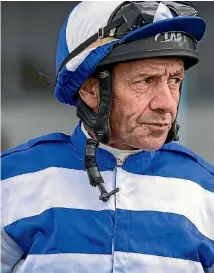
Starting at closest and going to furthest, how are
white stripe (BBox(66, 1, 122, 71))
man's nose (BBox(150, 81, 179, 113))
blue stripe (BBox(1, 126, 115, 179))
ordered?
man's nose (BBox(150, 81, 179, 113))
white stripe (BBox(66, 1, 122, 71))
blue stripe (BBox(1, 126, 115, 179))

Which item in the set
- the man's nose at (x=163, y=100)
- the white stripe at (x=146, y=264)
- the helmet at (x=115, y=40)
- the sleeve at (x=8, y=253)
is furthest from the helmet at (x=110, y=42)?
the sleeve at (x=8, y=253)

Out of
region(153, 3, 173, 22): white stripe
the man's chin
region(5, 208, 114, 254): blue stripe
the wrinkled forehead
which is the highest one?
region(153, 3, 173, 22): white stripe

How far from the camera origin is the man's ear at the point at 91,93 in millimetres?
2293

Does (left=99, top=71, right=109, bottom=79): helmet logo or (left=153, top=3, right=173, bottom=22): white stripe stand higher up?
(left=153, top=3, right=173, bottom=22): white stripe

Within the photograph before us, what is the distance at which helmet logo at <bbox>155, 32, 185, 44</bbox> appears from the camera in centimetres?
216

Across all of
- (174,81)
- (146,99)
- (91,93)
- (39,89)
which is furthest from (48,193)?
(39,89)

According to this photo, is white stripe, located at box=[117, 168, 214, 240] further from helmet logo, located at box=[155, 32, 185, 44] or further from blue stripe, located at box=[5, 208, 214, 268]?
helmet logo, located at box=[155, 32, 185, 44]

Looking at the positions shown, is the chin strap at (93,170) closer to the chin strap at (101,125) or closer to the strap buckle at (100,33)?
the chin strap at (101,125)

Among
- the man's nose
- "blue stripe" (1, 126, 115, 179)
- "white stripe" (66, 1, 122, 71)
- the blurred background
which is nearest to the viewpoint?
the man's nose

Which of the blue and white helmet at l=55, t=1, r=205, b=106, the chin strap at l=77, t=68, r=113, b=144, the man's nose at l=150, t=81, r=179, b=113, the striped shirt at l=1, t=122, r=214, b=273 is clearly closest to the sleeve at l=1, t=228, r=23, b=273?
the striped shirt at l=1, t=122, r=214, b=273

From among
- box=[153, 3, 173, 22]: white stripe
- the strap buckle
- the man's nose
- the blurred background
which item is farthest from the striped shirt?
the blurred background

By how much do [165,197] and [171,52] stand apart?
0.51 metres

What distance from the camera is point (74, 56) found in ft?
7.45

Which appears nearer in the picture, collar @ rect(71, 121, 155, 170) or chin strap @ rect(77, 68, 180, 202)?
chin strap @ rect(77, 68, 180, 202)
